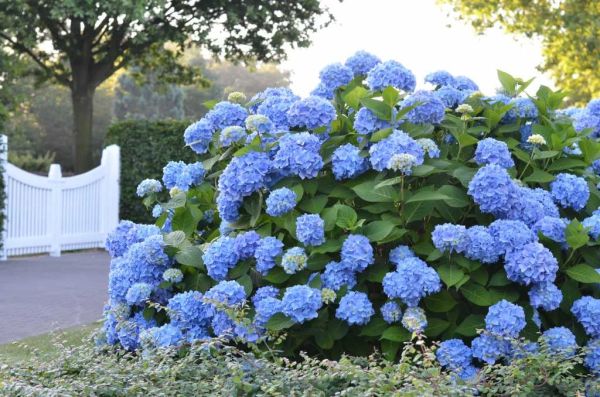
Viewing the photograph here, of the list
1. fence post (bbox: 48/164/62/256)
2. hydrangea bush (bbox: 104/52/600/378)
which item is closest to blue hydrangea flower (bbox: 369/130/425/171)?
hydrangea bush (bbox: 104/52/600/378)

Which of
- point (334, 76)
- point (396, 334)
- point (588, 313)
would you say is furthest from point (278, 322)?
point (334, 76)

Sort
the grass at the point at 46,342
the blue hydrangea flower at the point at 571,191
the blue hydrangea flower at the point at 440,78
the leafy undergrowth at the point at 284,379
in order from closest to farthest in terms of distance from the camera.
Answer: the leafy undergrowth at the point at 284,379 → the blue hydrangea flower at the point at 571,191 → the blue hydrangea flower at the point at 440,78 → the grass at the point at 46,342

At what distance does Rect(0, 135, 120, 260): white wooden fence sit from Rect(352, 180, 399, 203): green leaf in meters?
→ 10.3

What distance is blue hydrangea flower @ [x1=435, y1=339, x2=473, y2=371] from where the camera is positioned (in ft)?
11.8

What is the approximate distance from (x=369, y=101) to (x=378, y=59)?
3.18 ft

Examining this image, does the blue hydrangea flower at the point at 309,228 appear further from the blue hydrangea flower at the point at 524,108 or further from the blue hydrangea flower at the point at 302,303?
the blue hydrangea flower at the point at 524,108

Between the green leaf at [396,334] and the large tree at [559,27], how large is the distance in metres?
17.9

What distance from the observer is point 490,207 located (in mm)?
3691

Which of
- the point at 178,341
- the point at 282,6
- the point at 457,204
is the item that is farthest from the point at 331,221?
the point at 282,6

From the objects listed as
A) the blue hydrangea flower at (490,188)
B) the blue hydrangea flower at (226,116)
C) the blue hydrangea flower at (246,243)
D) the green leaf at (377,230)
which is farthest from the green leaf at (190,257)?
the blue hydrangea flower at (490,188)

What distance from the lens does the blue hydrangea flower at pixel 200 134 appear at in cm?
438

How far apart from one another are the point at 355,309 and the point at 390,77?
133 centimetres

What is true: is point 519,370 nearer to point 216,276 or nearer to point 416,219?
point 416,219

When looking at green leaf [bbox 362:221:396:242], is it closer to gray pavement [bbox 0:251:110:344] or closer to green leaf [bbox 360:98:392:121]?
green leaf [bbox 360:98:392:121]
